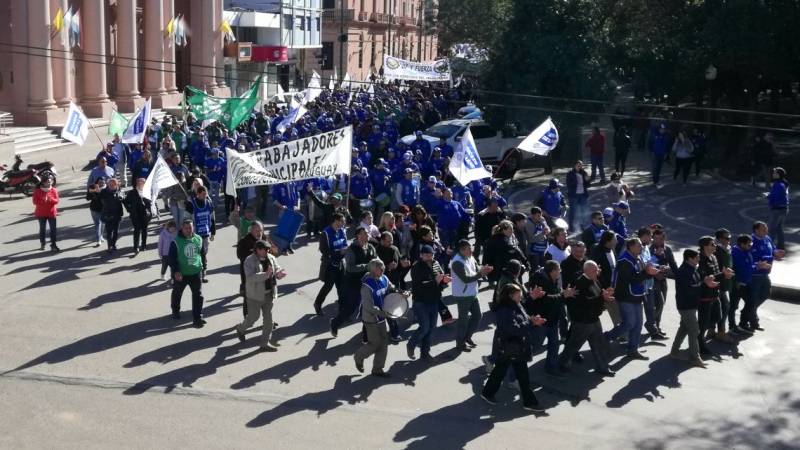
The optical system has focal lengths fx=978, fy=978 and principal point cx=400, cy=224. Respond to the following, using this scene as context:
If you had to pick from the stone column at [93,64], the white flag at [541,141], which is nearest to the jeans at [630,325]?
the white flag at [541,141]

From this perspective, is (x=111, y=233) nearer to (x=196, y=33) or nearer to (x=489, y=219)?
(x=489, y=219)

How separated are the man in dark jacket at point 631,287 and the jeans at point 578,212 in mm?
7325

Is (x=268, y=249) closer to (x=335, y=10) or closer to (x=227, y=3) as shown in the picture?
(x=227, y=3)

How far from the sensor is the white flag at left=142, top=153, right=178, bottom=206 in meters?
16.0

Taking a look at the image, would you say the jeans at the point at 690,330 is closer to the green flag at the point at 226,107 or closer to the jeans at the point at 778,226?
the jeans at the point at 778,226

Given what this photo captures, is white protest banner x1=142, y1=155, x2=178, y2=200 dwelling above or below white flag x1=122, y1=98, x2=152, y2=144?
below

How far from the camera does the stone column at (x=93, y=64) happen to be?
3425cm

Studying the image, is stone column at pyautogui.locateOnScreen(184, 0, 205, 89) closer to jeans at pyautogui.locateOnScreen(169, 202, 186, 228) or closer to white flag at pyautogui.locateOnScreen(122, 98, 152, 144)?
white flag at pyautogui.locateOnScreen(122, 98, 152, 144)

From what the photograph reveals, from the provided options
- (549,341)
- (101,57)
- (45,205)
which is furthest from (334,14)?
(549,341)

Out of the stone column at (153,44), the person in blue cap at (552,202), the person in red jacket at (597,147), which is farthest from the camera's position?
the stone column at (153,44)

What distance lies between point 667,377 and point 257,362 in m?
4.81

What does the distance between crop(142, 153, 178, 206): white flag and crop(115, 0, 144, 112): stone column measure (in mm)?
21795

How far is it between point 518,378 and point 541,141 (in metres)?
9.12

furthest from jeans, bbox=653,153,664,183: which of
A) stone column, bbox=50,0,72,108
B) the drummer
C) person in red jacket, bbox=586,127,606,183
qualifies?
stone column, bbox=50,0,72,108
